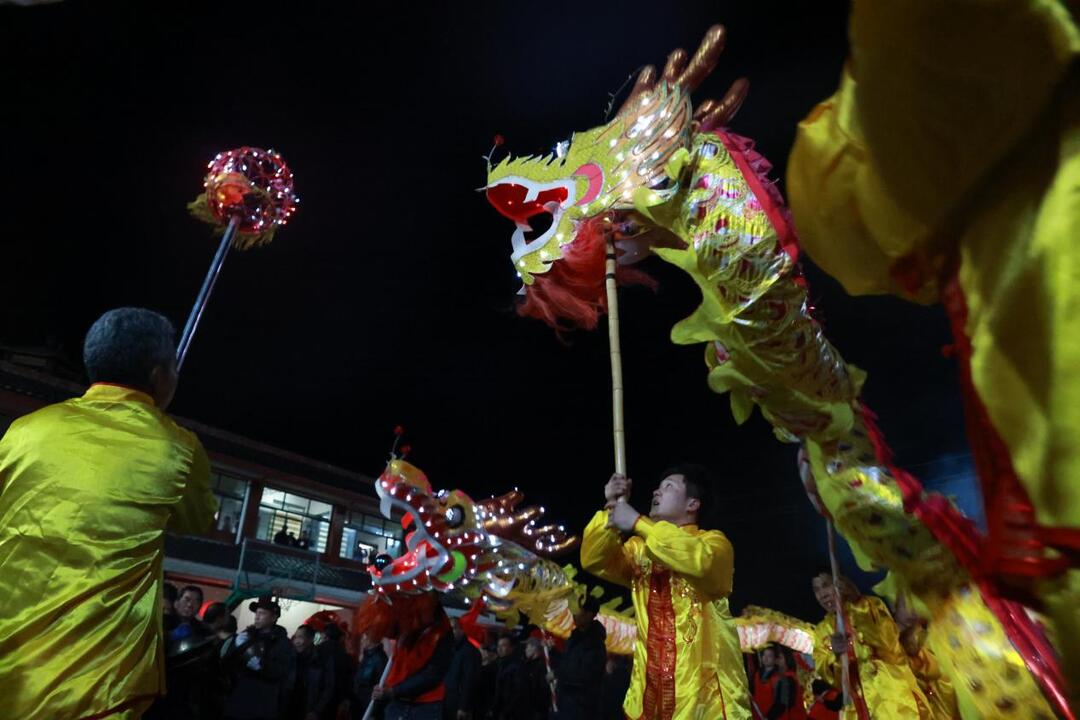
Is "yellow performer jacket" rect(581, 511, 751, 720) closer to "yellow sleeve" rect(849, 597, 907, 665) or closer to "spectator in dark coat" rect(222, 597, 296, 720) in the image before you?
"yellow sleeve" rect(849, 597, 907, 665)

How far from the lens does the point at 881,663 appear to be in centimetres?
458

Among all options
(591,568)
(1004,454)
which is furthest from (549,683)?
(1004,454)

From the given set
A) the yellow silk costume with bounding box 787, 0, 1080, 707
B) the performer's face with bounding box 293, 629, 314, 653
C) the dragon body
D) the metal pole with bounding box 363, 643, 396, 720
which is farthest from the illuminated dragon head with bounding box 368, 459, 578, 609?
the yellow silk costume with bounding box 787, 0, 1080, 707

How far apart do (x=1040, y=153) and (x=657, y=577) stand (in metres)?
2.87

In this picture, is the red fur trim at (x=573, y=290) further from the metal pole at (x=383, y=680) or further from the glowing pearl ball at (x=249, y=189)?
the metal pole at (x=383, y=680)

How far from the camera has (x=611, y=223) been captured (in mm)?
3396

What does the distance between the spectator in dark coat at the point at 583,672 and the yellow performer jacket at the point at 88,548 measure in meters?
6.22

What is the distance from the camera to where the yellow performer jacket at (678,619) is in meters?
3.13

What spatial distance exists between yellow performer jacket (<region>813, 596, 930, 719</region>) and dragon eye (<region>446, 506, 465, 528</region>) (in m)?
5.76

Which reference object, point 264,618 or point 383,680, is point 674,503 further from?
point 264,618

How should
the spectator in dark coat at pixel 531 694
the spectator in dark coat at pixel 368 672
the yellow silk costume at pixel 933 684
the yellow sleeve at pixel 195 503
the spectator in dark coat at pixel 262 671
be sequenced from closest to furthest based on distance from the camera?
the yellow sleeve at pixel 195 503 < the yellow silk costume at pixel 933 684 < the spectator in dark coat at pixel 262 671 < the spectator in dark coat at pixel 368 672 < the spectator in dark coat at pixel 531 694

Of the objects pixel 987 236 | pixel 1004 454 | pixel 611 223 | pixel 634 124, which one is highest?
pixel 634 124

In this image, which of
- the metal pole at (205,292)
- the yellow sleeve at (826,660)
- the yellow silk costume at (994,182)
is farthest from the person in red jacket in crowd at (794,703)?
the yellow silk costume at (994,182)

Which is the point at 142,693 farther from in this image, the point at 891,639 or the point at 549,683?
the point at 549,683
